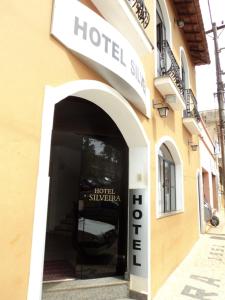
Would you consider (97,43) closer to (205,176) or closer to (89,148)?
(89,148)

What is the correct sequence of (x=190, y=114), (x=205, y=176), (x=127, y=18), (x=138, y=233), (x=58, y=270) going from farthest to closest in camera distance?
1. (x=205, y=176)
2. (x=190, y=114)
3. (x=138, y=233)
4. (x=58, y=270)
5. (x=127, y=18)

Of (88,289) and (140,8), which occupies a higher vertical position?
(140,8)

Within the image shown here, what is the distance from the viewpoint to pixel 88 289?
450 cm

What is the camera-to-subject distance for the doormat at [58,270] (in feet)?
15.2

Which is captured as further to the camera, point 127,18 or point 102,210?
point 102,210

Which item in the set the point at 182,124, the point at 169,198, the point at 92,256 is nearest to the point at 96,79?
the point at 92,256

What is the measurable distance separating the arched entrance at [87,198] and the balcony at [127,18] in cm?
150

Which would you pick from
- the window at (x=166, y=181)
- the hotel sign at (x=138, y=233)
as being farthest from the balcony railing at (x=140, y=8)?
the hotel sign at (x=138, y=233)

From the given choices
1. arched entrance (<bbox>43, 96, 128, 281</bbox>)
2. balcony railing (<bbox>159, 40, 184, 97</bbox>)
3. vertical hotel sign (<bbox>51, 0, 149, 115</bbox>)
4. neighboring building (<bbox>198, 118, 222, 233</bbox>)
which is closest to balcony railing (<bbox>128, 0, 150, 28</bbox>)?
vertical hotel sign (<bbox>51, 0, 149, 115</bbox>)

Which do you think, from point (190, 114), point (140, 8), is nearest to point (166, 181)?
point (190, 114)

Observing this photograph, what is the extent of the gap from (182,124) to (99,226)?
5408mm

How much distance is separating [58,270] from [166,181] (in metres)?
3.74

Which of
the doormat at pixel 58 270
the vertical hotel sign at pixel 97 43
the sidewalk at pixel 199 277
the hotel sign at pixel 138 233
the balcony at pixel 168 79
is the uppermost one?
the balcony at pixel 168 79

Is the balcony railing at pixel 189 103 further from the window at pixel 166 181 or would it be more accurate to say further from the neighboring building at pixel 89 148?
the window at pixel 166 181
